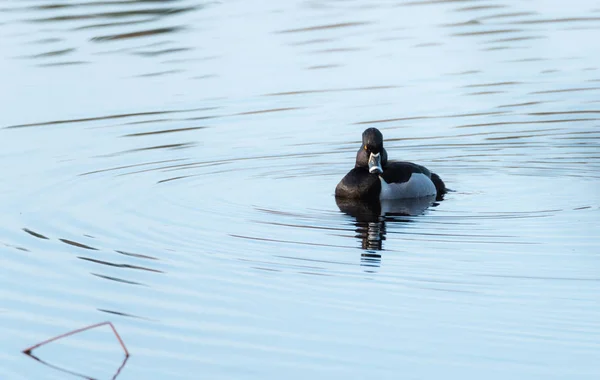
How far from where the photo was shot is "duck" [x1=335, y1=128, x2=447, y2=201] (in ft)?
43.6

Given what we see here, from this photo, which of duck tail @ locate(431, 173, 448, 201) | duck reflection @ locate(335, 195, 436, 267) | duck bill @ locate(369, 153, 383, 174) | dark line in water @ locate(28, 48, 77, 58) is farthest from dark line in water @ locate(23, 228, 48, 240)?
dark line in water @ locate(28, 48, 77, 58)

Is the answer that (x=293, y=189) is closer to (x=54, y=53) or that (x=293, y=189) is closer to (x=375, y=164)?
(x=375, y=164)

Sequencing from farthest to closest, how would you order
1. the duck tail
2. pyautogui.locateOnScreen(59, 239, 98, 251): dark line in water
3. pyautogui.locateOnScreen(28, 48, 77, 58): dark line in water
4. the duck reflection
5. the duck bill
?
pyautogui.locateOnScreen(28, 48, 77, 58): dark line in water → the duck bill → the duck tail → the duck reflection → pyautogui.locateOnScreen(59, 239, 98, 251): dark line in water

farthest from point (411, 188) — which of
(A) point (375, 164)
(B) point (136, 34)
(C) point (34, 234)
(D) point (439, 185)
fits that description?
(B) point (136, 34)

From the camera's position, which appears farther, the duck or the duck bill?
the duck bill

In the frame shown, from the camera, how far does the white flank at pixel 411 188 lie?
13258 mm

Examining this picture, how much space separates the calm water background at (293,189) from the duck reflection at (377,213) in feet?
0.22

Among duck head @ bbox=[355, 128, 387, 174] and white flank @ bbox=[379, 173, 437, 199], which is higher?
duck head @ bbox=[355, 128, 387, 174]

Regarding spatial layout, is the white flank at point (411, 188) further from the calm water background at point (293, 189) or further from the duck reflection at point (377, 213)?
the calm water background at point (293, 189)

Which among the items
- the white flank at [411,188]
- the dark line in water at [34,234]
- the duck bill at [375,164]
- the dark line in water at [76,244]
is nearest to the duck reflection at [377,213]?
the white flank at [411,188]

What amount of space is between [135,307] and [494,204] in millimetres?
4702

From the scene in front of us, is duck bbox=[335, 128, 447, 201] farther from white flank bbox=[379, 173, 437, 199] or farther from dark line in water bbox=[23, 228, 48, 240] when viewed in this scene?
dark line in water bbox=[23, 228, 48, 240]

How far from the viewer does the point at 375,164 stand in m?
13.7

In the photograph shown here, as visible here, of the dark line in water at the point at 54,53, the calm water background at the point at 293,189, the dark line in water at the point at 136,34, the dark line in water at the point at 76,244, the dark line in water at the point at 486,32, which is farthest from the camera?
the dark line in water at the point at 136,34
